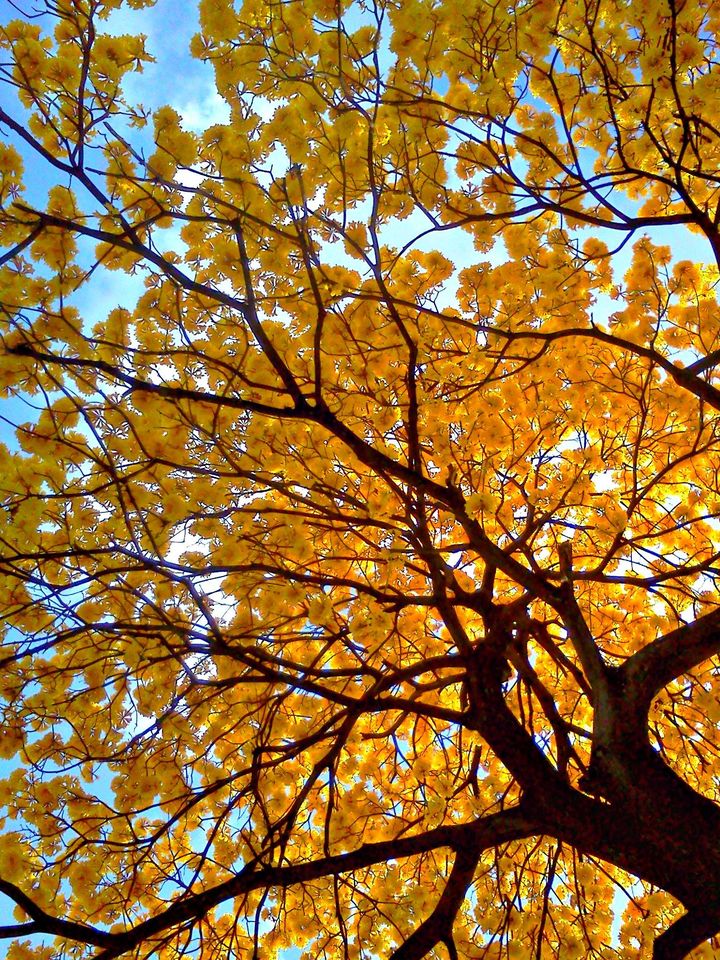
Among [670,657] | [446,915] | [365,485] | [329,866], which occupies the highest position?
[365,485]

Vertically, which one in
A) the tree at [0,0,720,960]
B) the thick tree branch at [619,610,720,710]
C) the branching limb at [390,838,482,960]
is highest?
the tree at [0,0,720,960]

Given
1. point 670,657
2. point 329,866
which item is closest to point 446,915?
point 329,866

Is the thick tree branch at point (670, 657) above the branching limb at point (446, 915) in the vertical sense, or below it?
above

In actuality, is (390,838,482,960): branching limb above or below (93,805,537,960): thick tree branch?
below

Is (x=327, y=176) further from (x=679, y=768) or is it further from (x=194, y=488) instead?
(x=679, y=768)

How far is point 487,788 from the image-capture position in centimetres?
400

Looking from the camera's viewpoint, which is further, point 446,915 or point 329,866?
point 446,915

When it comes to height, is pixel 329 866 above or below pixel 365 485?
below

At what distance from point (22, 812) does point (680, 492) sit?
410 cm

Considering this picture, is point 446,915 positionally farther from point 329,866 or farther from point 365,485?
point 365,485

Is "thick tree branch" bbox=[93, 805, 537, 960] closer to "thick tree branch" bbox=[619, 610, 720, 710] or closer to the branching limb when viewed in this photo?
the branching limb

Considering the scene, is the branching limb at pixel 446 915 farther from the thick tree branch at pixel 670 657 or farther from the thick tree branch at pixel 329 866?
the thick tree branch at pixel 670 657

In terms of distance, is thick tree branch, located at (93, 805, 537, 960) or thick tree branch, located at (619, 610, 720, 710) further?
thick tree branch, located at (619, 610, 720, 710)

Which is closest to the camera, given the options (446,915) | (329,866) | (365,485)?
(329,866)
